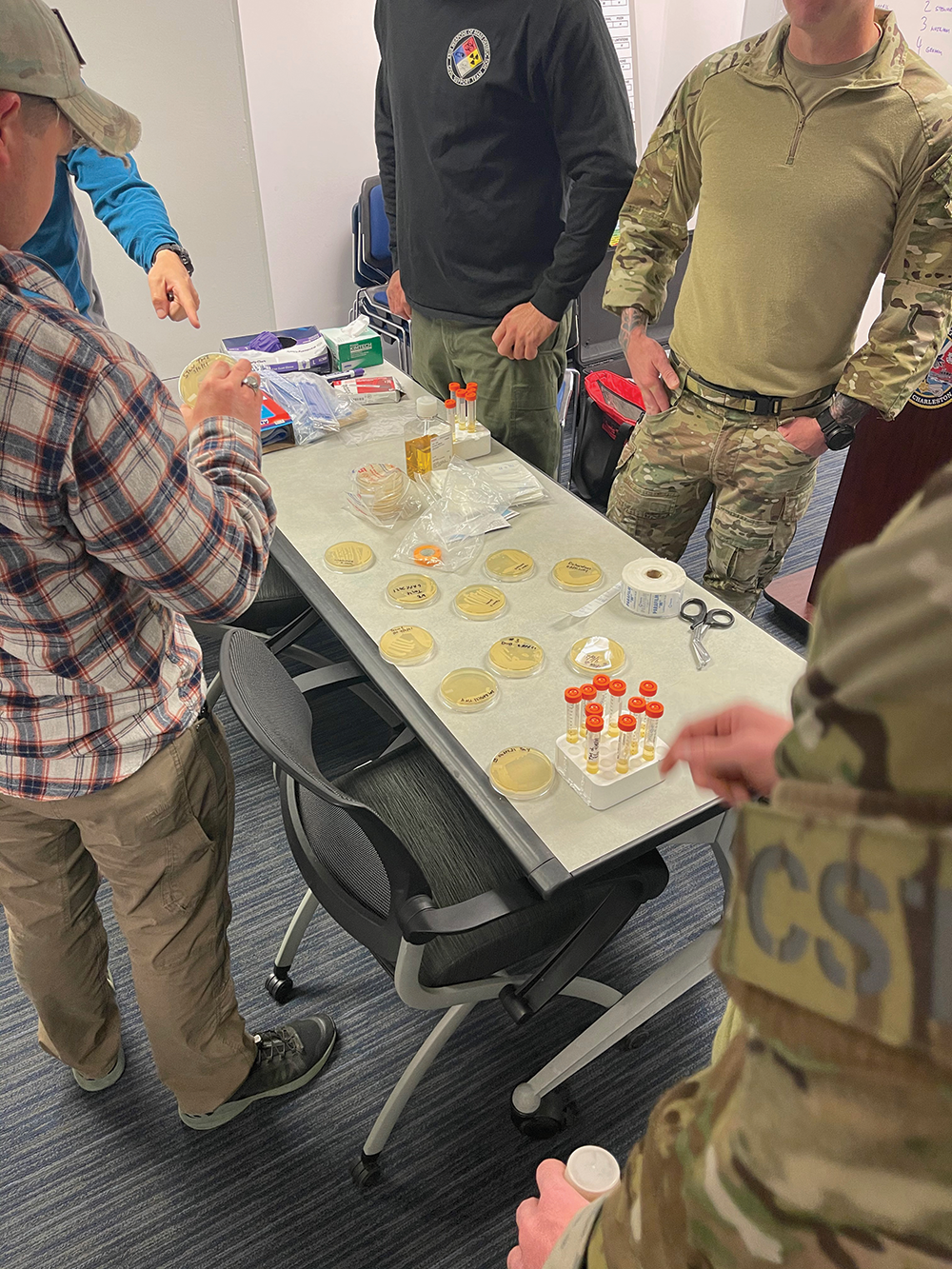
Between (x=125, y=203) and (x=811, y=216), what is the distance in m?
1.51

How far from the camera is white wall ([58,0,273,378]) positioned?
9.27 feet

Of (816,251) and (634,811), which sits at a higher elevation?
(816,251)

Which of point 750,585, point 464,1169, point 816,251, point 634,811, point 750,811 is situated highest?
point 750,811

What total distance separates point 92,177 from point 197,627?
1169 millimetres

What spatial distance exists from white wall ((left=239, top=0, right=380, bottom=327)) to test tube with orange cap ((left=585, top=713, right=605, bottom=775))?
144 inches

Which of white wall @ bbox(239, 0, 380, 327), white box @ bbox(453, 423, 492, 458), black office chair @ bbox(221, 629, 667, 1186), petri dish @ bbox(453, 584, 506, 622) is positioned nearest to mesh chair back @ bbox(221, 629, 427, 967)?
black office chair @ bbox(221, 629, 667, 1186)

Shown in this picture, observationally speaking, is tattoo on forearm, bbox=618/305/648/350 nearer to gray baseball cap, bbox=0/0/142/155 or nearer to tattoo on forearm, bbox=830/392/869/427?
tattoo on forearm, bbox=830/392/869/427

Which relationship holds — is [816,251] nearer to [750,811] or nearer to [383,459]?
[383,459]

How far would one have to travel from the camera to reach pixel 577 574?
62.9 inches

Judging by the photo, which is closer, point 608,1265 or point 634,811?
point 608,1265

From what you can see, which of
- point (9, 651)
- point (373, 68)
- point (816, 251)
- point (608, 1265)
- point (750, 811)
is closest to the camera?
point (750, 811)

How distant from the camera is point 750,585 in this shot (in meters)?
2.13

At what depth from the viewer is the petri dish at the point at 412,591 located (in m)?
1.55

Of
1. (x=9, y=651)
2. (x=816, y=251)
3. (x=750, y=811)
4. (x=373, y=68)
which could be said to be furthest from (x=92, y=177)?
(x=373, y=68)
